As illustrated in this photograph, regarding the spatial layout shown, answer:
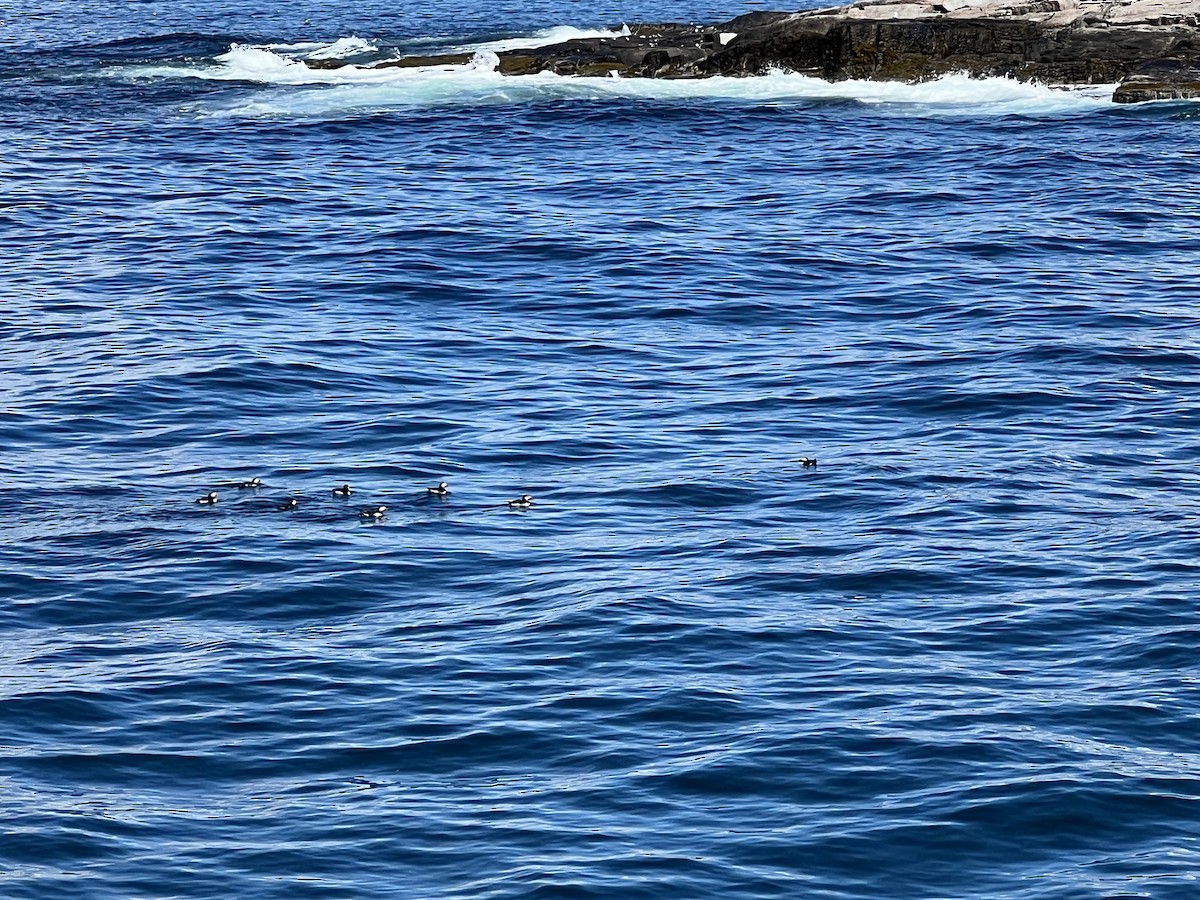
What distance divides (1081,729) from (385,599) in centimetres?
752

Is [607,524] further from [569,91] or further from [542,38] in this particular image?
[542,38]

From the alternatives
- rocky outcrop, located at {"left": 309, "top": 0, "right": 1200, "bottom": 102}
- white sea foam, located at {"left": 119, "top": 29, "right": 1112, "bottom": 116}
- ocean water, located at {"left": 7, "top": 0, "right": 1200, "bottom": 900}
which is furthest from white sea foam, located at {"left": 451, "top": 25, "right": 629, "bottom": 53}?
ocean water, located at {"left": 7, "top": 0, "right": 1200, "bottom": 900}

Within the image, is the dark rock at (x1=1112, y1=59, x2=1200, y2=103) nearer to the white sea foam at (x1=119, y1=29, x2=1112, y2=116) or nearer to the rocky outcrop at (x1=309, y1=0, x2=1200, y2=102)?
the rocky outcrop at (x1=309, y1=0, x2=1200, y2=102)

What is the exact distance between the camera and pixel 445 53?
201 feet

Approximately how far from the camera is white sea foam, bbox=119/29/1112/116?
50312 millimetres

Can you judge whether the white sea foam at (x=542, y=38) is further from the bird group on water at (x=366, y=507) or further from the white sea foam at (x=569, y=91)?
the bird group on water at (x=366, y=507)

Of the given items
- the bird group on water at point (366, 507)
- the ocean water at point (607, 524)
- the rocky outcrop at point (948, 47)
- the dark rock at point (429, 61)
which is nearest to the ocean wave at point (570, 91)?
the dark rock at point (429, 61)

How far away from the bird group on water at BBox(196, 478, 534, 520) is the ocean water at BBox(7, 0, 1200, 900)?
0.54ft

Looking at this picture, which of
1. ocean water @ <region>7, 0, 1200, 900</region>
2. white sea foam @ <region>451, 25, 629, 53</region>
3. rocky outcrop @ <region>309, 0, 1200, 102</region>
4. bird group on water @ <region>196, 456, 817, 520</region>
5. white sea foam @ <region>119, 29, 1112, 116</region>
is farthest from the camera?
white sea foam @ <region>451, 25, 629, 53</region>

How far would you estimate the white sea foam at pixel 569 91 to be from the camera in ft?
165

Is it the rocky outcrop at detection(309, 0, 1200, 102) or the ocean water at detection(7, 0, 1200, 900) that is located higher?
the rocky outcrop at detection(309, 0, 1200, 102)

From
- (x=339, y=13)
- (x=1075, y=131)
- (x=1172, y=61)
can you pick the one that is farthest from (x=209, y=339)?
(x=339, y=13)

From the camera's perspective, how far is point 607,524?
71.1 feet

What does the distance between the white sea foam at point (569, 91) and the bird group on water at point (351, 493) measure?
1216 inches
